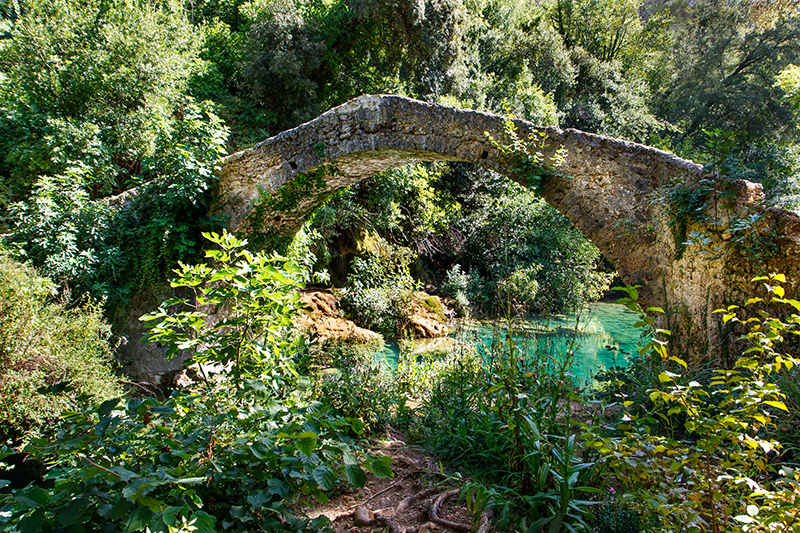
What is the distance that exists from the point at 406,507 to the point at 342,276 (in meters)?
7.66

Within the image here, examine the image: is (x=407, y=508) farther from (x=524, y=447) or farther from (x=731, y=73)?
(x=731, y=73)

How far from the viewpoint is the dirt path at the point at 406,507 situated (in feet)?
7.64

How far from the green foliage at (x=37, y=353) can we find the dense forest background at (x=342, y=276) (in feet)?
0.09

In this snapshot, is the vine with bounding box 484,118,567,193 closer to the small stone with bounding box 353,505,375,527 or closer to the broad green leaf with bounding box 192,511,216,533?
the small stone with bounding box 353,505,375,527

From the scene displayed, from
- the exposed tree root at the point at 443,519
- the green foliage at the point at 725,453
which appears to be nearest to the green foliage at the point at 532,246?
the exposed tree root at the point at 443,519

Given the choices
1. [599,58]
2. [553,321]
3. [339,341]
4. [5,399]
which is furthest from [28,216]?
[599,58]

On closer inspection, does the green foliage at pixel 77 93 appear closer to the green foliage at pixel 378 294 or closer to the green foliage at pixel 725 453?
the green foliage at pixel 378 294

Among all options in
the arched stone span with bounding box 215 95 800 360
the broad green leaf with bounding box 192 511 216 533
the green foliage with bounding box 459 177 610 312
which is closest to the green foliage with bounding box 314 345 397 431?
the broad green leaf with bounding box 192 511 216 533

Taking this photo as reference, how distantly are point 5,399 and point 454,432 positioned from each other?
3.96m

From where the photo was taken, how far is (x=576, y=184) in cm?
485

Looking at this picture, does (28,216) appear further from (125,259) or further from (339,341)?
(339,341)

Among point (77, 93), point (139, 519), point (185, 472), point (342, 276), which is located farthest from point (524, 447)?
point (77, 93)

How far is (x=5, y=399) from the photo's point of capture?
3.90m

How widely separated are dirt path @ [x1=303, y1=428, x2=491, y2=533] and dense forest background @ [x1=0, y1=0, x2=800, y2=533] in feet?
0.54
